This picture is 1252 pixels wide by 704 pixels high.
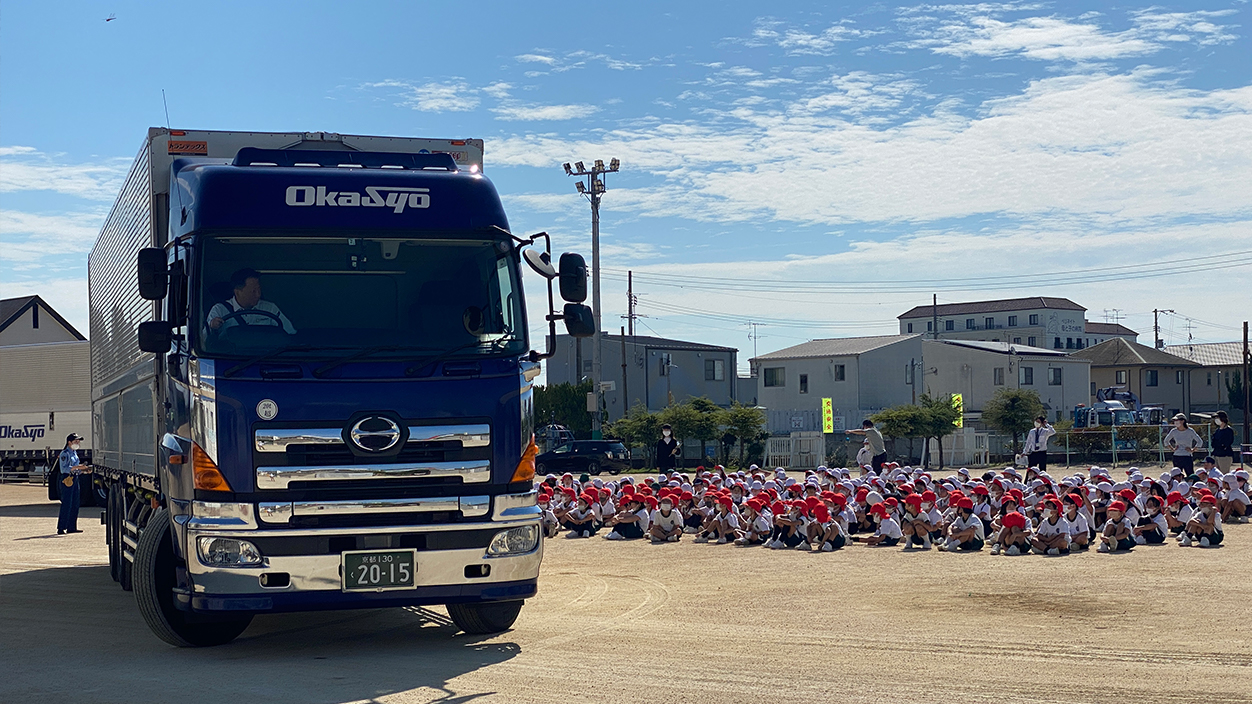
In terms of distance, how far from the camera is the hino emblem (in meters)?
7.88

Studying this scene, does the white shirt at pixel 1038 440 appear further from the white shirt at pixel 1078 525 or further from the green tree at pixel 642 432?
the green tree at pixel 642 432

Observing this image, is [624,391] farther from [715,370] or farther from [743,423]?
[743,423]

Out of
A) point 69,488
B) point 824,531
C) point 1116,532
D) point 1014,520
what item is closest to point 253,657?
point 824,531

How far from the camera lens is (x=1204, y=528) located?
49.6 feet

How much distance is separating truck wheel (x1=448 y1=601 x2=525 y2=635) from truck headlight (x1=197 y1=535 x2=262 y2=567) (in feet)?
6.27

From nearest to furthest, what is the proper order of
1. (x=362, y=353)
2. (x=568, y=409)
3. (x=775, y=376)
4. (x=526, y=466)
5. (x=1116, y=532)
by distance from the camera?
(x=362, y=353) → (x=526, y=466) → (x=1116, y=532) → (x=775, y=376) → (x=568, y=409)

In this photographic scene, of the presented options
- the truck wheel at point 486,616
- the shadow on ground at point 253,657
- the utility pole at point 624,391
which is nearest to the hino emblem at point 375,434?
the shadow on ground at point 253,657

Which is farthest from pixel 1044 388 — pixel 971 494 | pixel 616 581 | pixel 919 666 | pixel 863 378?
pixel 919 666

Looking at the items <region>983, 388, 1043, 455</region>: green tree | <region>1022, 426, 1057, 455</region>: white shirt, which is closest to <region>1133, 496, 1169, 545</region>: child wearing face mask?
<region>1022, 426, 1057, 455</region>: white shirt

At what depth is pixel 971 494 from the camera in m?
17.2

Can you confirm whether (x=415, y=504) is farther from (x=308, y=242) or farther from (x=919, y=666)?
(x=919, y=666)

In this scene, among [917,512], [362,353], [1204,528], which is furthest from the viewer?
[917,512]

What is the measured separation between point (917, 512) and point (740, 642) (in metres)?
7.61

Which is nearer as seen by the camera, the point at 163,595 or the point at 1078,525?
the point at 163,595
